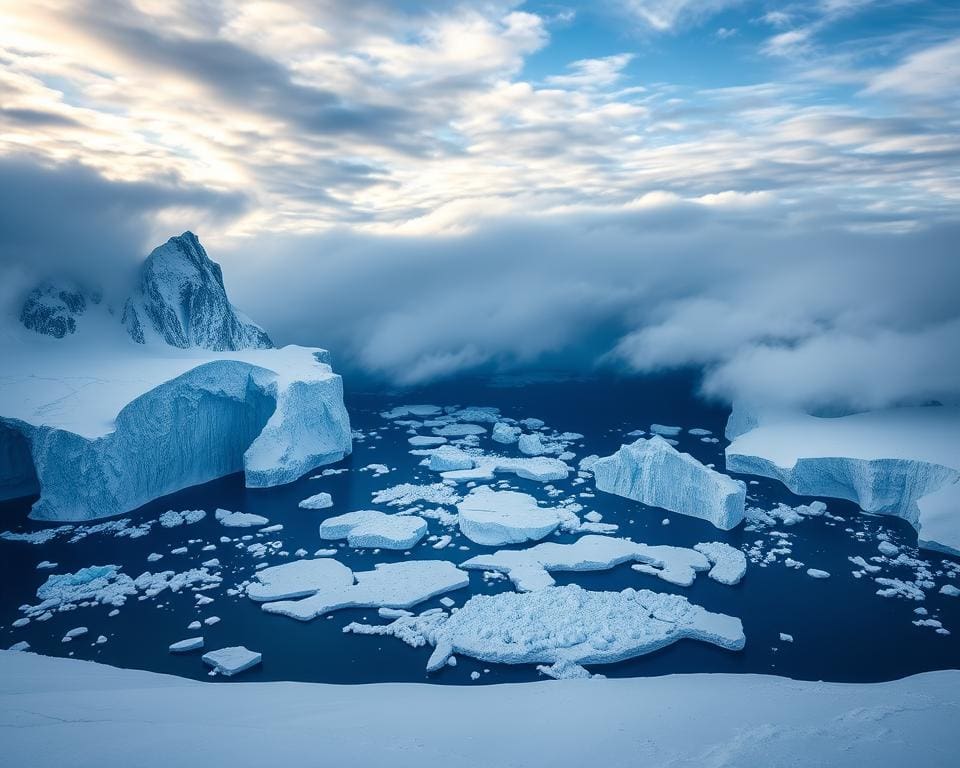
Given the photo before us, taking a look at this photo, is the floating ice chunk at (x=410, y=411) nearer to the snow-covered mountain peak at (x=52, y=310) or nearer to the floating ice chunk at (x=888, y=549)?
the snow-covered mountain peak at (x=52, y=310)

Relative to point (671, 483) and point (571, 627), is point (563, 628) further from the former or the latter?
point (671, 483)

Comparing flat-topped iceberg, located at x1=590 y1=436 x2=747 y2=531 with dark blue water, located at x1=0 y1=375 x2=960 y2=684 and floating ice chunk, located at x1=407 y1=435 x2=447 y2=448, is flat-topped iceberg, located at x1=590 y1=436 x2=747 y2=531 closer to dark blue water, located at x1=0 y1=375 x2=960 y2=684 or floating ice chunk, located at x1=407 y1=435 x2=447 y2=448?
dark blue water, located at x1=0 y1=375 x2=960 y2=684

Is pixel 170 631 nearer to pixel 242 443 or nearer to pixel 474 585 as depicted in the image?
pixel 474 585

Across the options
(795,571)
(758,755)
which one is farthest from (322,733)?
(795,571)

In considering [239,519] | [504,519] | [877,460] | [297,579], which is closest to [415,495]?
[504,519]

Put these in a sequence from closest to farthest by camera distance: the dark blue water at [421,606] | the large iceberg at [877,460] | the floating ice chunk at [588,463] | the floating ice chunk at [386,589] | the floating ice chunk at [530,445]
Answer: the dark blue water at [421,606] < the floating ice chunk at [386,589] < the large iceberg at [877,460] < the floating ice chunk at [588,463] < the floating ice chunk at [530,445]

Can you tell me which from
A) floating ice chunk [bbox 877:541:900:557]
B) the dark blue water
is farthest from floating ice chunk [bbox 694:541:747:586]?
floating ice chunk [bbox 877:541:900:557]

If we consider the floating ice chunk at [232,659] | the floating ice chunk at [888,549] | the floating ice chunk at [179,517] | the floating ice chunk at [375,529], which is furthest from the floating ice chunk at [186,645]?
the floating ice chunk at [888,549]
